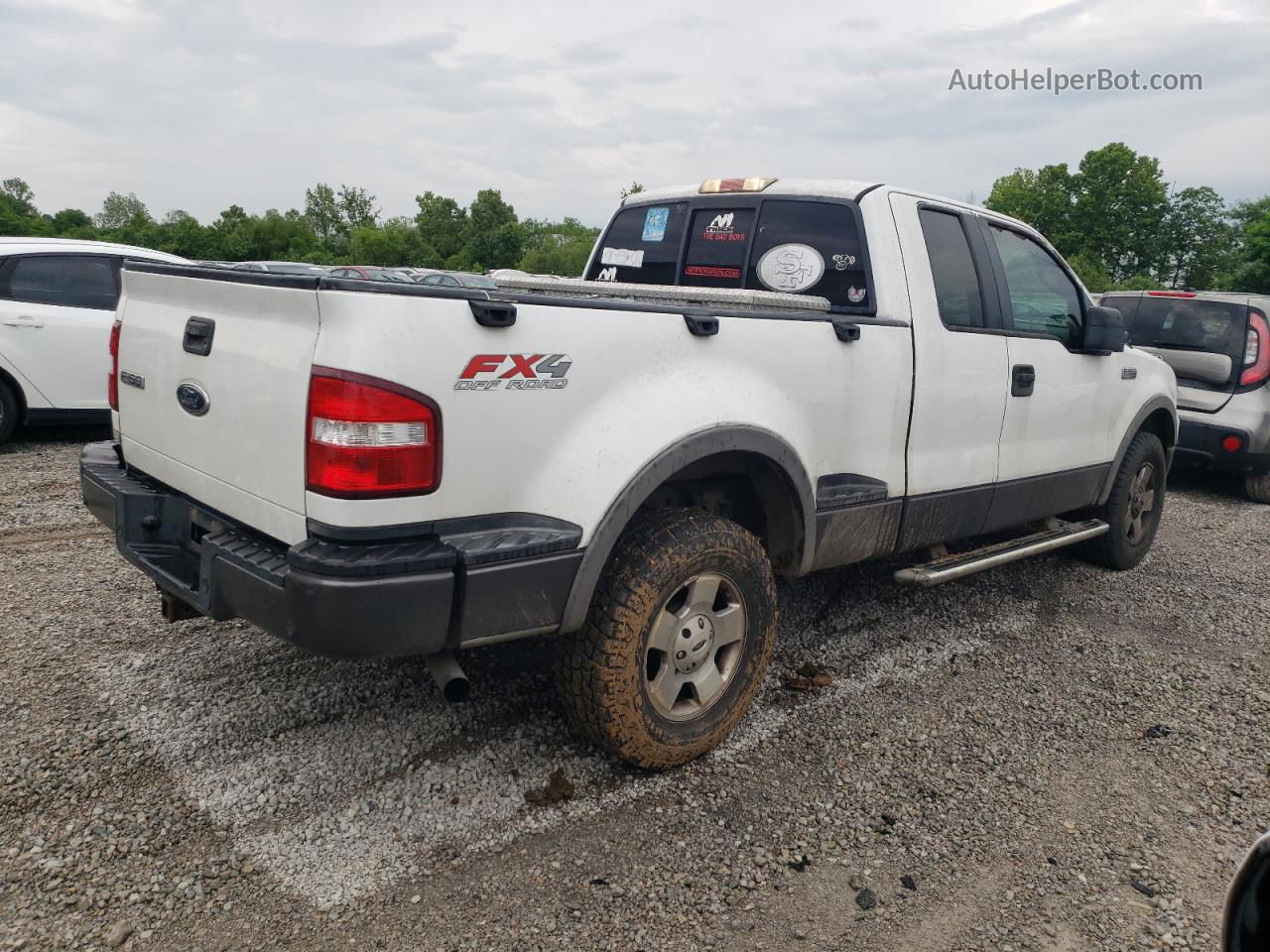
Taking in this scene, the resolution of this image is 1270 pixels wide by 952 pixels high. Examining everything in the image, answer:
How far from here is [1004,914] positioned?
234 cm

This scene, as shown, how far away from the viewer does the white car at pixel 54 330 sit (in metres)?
6.64

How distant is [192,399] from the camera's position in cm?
256

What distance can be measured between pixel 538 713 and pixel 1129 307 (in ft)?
23.8

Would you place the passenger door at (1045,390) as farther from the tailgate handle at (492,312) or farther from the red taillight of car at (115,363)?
the red taillight of car at (115,363)

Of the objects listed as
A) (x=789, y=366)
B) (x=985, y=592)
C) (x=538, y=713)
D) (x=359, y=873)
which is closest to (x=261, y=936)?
(x=359, y=873)

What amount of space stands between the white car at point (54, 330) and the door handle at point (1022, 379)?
5.87 metres

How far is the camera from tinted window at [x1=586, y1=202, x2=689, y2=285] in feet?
14.0

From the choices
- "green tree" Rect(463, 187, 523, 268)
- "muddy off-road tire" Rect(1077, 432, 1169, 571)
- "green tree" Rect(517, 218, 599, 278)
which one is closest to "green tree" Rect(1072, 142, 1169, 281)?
"green tree" Rect(517, 218, 599, 278)

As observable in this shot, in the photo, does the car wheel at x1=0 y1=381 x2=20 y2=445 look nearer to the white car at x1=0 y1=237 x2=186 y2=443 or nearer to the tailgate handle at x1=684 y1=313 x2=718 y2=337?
the white car at x1=0 y1=237 x2=186 y2=443

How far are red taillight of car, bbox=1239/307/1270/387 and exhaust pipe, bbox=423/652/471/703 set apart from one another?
24.5 feet

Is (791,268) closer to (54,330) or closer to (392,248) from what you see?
(54,330)

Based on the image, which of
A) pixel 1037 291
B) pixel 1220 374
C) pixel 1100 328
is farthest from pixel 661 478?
pixel 1220 374

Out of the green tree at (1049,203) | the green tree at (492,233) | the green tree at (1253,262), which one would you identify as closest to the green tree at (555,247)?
the green tree at (492,233)

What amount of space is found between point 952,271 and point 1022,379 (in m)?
0.65
